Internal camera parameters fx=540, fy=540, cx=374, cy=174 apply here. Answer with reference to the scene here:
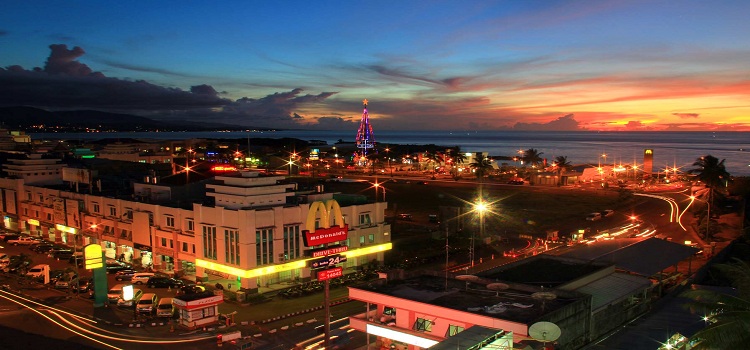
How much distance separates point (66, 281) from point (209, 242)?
339 inches

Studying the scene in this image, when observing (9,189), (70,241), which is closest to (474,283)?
(70,241)

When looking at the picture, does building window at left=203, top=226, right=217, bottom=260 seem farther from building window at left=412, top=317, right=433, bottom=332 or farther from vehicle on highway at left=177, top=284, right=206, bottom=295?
building window at left=412, top=317, right=433, bottom=332

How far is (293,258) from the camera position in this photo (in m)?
34.6

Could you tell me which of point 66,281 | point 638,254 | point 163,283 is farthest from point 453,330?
point 66,281

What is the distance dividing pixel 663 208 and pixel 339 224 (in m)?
52.6

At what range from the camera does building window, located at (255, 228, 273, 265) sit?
3278 cm

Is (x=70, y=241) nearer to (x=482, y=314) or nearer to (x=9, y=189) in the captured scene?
(x=9, y=189)

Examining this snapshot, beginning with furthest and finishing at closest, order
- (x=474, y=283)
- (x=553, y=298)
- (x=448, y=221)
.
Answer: (x=448, y=221) → (x=474, y=283) → (x=553, y=298)

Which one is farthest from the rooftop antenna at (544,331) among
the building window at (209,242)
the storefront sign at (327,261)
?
the building window at (209,242)

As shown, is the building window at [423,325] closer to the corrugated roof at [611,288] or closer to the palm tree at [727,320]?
the corrugated roof at [611,288]

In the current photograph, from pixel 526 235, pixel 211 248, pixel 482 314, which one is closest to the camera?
pixel 482 314

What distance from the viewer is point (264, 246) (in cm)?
3319

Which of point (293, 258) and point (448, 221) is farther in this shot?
point (448, 221)

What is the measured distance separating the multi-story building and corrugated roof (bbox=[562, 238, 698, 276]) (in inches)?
575
